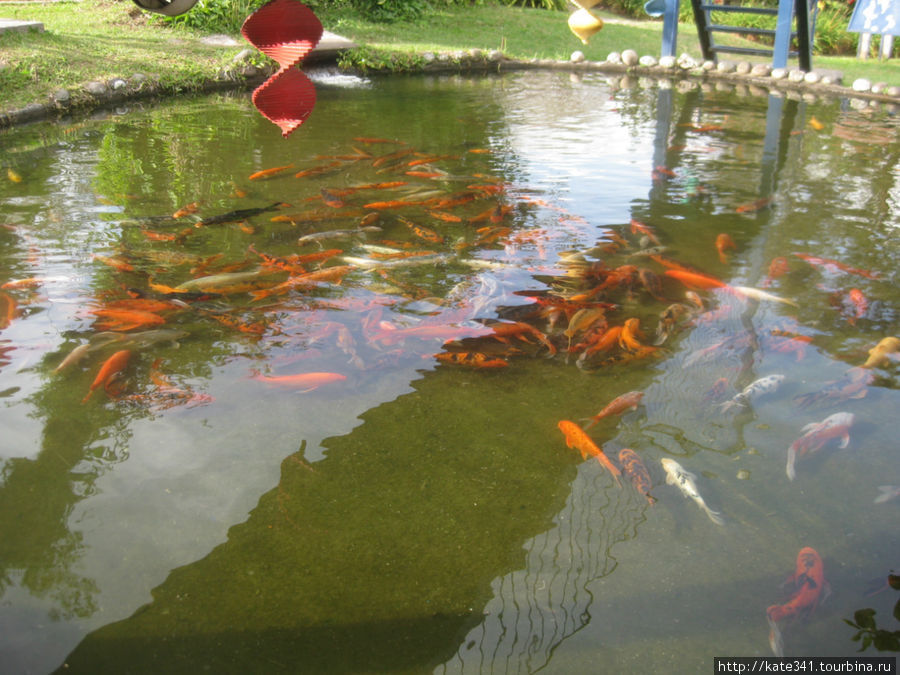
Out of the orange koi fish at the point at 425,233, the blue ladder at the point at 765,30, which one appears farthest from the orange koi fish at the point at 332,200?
the blue ladder at the point at 765,30

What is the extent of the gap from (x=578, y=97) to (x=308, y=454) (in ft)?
29.0

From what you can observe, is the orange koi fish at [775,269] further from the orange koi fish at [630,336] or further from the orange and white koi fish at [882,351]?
the orange koi fish at [630,336]

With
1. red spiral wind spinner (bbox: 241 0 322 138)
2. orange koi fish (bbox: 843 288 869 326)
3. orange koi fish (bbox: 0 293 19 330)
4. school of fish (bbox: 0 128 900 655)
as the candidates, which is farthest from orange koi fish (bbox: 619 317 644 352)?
orange koi fish (bbox: 0 293 19 330)

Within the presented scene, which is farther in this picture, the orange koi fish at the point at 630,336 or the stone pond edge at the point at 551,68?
the stone pond edge at the point at 551,68

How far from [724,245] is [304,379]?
323cm

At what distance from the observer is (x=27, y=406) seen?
10.8 feet

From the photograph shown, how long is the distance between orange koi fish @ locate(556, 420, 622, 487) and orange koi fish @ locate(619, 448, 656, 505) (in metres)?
0.04

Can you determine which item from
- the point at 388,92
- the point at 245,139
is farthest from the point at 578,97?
the point at 245,139

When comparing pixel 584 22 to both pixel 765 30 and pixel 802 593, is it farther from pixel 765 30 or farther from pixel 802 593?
pixel 765 30

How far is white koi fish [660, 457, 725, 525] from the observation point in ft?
8.94

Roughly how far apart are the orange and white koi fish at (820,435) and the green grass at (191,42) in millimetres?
9208

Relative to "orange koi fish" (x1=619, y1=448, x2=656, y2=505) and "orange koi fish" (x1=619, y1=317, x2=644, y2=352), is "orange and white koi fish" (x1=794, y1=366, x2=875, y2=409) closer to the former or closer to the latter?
"orange koi fish" (x1=619, y1=317, x2=644, y2=352)

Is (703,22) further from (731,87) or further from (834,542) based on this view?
(834,542)

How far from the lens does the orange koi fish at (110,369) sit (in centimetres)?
343
